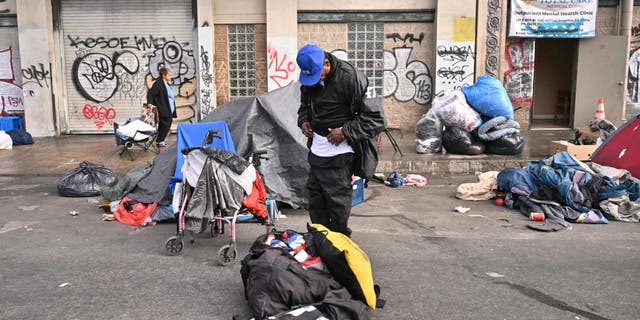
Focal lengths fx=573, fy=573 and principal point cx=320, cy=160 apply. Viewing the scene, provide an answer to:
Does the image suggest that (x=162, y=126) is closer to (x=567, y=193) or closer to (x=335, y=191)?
(x=335, y=191)

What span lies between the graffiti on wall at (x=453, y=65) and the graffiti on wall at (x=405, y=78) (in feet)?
1.37

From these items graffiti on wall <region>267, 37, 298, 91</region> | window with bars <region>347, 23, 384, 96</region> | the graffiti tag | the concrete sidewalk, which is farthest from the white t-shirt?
window with bars <region>347, 23, 384, 96</region>

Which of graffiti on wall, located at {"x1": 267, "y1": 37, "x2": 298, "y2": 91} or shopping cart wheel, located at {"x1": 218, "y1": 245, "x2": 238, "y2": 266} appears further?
graffiti on wall, located at {"x1": 267, "y1": 37, "x2": 298, "y2": 91}

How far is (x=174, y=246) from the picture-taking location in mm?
5414

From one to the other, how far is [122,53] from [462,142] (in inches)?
356

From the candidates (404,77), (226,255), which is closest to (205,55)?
(404,77)

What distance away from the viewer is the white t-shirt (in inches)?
186

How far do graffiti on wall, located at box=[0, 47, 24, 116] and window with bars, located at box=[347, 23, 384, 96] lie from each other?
8.69 m

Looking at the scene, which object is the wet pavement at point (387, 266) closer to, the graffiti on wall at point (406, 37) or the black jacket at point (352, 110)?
the black jacket at point (352, 110)

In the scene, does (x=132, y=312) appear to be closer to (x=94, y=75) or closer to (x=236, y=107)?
(x=236, y=107)

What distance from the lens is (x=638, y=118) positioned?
313 inches

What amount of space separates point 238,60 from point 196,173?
951 centimetres

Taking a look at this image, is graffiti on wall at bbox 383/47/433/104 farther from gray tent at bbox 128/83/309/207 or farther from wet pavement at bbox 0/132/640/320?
gray tent at bbox 128/83/309/207

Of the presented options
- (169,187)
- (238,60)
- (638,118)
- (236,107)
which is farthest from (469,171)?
(238,60)
